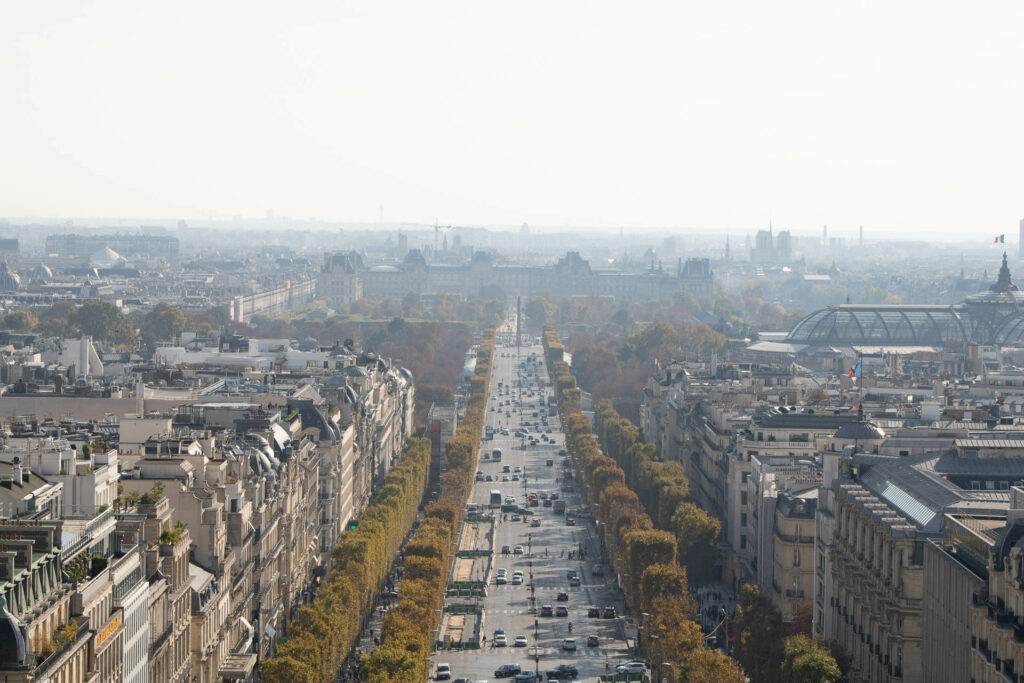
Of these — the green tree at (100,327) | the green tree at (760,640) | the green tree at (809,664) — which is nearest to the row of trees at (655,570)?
the green tree at (760,640)

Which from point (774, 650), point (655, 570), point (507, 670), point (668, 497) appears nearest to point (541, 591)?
point (668, 497)

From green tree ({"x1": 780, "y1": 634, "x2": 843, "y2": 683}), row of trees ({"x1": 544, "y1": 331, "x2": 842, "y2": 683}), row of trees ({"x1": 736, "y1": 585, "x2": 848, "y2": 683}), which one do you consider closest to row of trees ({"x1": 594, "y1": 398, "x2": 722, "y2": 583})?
row of trees ({"x1": 544, "y1": 331, "x2": 842, "y2": 683})

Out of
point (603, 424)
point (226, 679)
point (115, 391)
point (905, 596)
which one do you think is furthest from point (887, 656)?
point (603, 424)

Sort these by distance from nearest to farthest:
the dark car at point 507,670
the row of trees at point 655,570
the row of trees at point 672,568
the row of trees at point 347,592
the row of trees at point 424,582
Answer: the row of trees at point 672,568 < the row of trees at point 347,592 < the row of trees at point 424,582 < the row of trees at point 655,570 < the dark car at point 507,670

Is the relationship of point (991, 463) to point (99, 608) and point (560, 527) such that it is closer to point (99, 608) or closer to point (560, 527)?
point (99, 608)

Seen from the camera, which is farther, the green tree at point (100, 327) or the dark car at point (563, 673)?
the green tree at point (100, 327)

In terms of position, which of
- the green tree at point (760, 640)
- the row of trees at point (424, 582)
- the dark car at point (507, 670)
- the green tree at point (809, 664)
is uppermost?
the green tree at point (809, 664)

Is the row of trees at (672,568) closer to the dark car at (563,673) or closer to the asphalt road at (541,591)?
the asphalt road at (541,591)

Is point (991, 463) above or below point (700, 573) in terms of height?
above
